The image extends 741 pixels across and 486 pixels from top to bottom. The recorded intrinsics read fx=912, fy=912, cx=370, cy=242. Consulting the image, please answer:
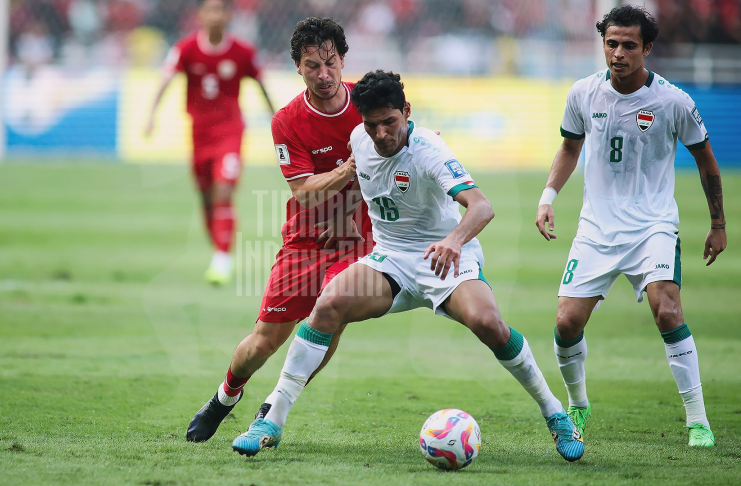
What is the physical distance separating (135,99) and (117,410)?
15078 millimetres

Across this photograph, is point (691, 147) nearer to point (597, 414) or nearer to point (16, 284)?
point (597, 414)

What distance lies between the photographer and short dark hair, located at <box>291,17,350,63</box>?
4844mm

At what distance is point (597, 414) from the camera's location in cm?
552

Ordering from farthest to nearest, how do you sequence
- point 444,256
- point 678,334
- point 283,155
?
point 283,155 < point 678,334 < point 444,256

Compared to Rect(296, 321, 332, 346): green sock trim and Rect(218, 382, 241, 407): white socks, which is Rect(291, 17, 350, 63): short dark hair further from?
Rect(218, 382, 241, 407): white socks

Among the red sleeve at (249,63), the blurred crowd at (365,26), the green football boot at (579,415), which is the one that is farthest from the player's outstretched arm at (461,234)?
the blurred crowd at (365,26)

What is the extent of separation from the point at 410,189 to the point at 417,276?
0.44 meters

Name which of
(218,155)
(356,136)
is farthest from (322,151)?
(218,155)

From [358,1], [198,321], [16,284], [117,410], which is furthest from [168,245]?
[358,1]

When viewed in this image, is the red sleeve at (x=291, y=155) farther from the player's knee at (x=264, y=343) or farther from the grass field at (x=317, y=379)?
the grass field at (x=317, y=379)

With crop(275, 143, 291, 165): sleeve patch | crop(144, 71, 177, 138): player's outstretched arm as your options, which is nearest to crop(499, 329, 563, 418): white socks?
crop(275, 143, 291, 165): sleeve patch

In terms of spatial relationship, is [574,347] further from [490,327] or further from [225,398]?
[225,398]

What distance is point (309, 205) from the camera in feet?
16.5

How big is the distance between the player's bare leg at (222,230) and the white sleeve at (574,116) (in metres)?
5.28
